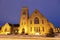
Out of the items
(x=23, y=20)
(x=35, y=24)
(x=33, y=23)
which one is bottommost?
(x=35, y=24)

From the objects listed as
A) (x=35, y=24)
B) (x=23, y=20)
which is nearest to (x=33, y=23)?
(x=35, y=24)

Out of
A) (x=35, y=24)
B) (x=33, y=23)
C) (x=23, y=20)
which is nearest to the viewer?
(x=35, y=24)

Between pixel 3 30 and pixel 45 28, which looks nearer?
pixel 45 28

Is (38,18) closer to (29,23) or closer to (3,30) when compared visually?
(29,23)

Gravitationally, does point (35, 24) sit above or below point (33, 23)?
below

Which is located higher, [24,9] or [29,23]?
[24,9]

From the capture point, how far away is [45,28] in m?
57.2

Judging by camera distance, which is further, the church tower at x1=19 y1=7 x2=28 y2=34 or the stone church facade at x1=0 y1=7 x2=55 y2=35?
the church tower at x1=19 y1=7 x2=28 y2=34

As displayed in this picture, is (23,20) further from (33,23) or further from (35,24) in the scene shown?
(35,24)

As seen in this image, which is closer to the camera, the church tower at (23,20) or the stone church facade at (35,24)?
the stone church facade at (35,24)

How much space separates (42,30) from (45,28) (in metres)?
1.37

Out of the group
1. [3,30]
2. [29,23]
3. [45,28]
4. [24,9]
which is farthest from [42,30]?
[3,30]

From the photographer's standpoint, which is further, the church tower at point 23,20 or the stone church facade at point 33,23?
the church tower at point 23,20

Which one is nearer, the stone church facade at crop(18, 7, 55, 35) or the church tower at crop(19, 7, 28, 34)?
the stone church facade at crop(18, 7, 55, 35)
